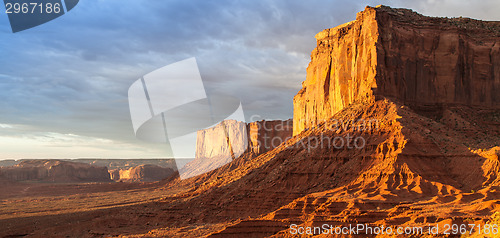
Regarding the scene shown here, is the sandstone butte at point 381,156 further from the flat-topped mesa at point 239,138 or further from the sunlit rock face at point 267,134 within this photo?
the sunlit rock face at point 267,134

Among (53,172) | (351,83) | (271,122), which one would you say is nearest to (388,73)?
(351,83)

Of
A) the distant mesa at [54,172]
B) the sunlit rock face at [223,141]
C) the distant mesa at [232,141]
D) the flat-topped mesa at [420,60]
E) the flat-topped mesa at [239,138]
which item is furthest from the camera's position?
the sunlit rock face at [223,141]

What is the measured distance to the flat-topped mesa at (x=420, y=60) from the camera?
164 feet

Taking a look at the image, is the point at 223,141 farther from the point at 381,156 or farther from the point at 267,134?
the point at 381,156

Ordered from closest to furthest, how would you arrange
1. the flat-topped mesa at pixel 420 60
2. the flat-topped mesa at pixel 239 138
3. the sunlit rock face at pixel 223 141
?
1. the flat-topped mesa at pixel 420 60
2. the flat-topped mesa at pixel 239 138
3. the sunlit rock face at pixel 223 141

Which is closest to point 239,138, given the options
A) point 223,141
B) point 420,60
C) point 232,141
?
point 232,141

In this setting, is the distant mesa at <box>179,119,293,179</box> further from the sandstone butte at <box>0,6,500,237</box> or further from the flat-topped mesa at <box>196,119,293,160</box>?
the sandstone butte at <box>0,6,500,237</box>

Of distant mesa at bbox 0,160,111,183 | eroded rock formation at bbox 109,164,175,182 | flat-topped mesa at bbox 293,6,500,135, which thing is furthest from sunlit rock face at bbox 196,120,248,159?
flat-topped mesa at bbox 293,6,500,135

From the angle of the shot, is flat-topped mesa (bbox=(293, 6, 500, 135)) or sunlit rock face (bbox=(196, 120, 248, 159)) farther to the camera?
sunlit rock face (bbox=(196, 120, 248, 159))

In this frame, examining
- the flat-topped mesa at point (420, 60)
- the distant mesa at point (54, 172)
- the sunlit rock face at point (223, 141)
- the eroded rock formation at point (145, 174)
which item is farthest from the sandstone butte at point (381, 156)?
the eroded rock formation at point (145, 174)

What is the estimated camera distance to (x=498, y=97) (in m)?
53.3

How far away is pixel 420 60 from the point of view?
171 ft

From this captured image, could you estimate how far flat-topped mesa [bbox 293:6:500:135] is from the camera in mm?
50125

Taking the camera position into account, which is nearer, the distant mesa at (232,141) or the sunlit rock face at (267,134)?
the sunlit rock face at (267,134)
